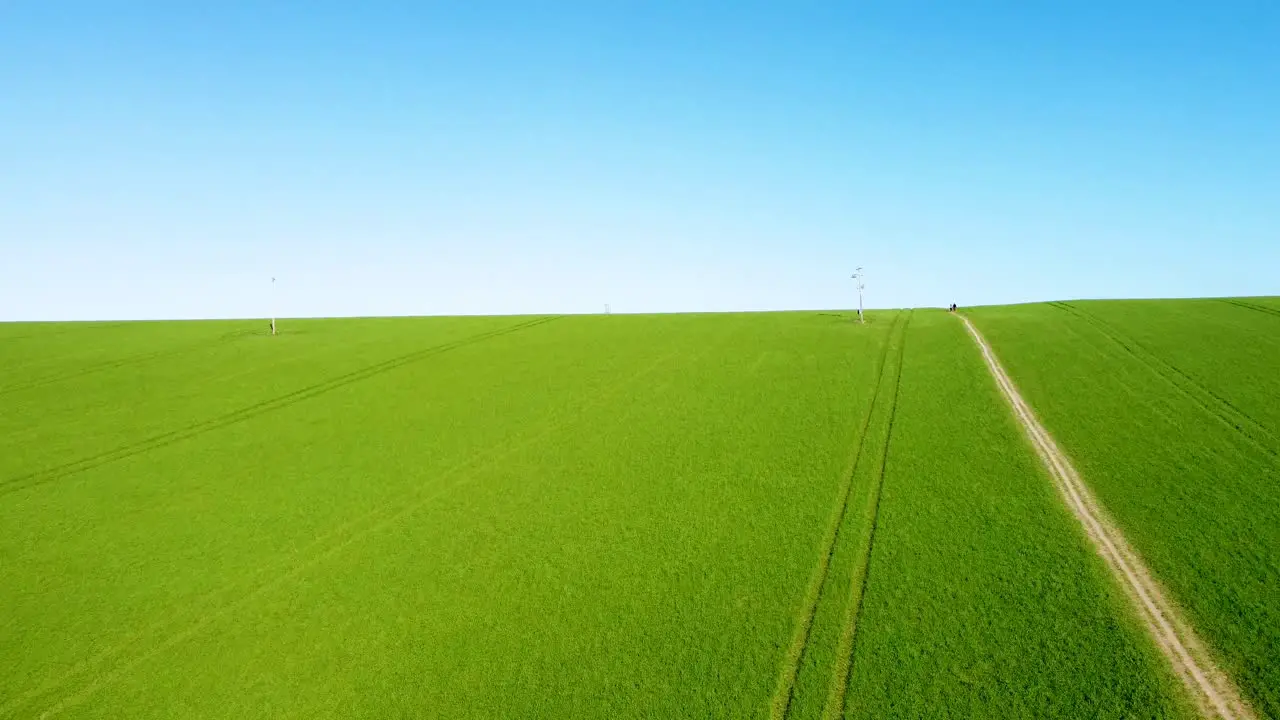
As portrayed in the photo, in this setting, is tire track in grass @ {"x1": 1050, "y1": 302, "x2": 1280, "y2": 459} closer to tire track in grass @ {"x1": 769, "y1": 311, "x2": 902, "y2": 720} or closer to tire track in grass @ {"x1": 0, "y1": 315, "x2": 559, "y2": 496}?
tire track in grass @ {"x1": 769, "y1": 311, "x2": 902, "y2": 720}

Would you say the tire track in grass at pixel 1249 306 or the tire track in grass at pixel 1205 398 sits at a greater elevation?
the tire track in grass at pixel 1249 306

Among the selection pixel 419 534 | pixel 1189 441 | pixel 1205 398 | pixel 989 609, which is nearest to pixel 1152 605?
pixel 989 609

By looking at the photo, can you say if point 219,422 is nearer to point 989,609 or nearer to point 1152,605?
point 989,609

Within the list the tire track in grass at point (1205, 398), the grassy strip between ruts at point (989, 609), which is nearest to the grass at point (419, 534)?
the grassy strip between ruts at point (989, 609)

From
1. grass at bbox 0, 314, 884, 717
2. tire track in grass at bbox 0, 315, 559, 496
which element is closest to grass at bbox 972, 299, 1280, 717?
grass at bbox 0, 314, 884, 717

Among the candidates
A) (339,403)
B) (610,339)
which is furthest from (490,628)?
(610,339)

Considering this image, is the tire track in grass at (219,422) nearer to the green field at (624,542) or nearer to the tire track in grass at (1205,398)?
the green field at (624,542)

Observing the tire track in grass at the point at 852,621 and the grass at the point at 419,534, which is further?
the grass at the point at 419,534

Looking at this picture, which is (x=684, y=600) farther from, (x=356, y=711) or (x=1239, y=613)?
(x=1239, y=613)
